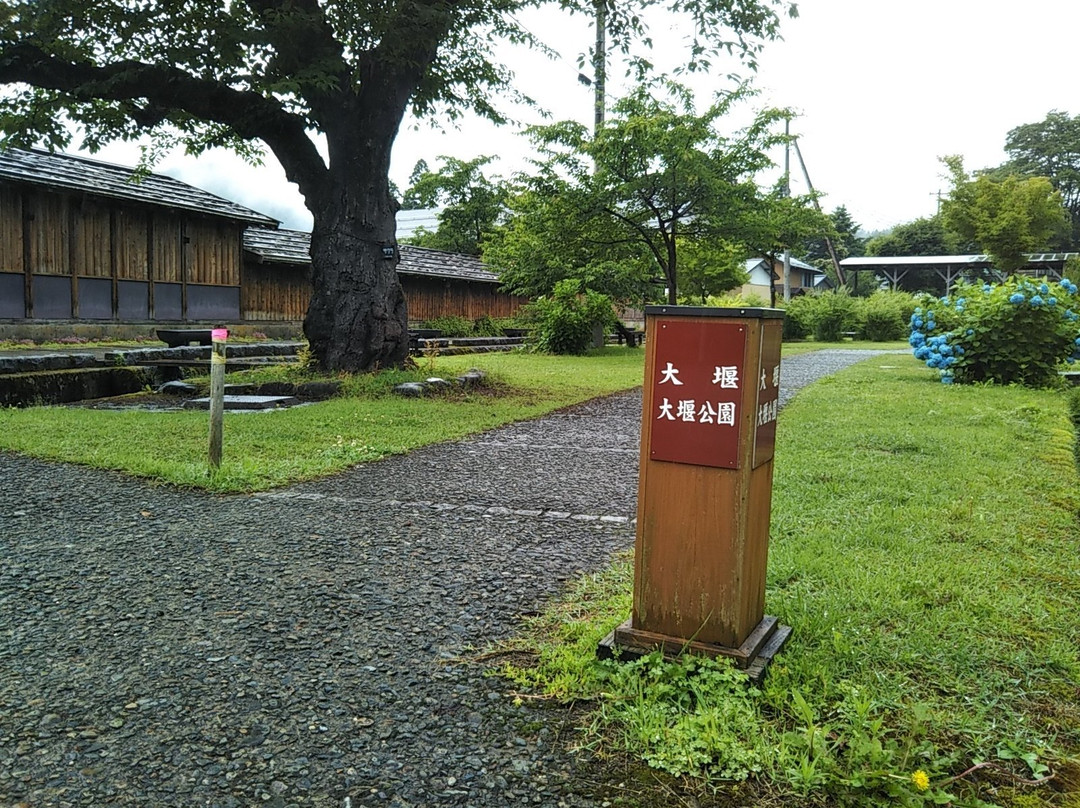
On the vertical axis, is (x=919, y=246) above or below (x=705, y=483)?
above

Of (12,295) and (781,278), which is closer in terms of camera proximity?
(12,295)

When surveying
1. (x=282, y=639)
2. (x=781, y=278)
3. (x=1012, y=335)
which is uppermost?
(x=781, y=278)

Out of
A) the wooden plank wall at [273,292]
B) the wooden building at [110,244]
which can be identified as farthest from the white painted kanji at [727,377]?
the wooden plank wall at [273,292]

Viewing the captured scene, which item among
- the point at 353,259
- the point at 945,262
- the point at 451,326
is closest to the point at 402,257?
the point at 451,326

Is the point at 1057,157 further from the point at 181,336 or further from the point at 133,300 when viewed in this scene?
the point at 181,336

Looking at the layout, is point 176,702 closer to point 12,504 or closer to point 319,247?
point 12,504

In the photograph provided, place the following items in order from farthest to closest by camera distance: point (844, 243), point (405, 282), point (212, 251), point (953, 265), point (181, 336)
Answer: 1. point (844, 243)
2. point (953, 265)
3. point (405, 282)
4. point (212, 251)
5. point (181, 336)

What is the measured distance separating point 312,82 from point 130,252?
11.7m

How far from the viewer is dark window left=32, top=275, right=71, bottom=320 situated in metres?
17.5

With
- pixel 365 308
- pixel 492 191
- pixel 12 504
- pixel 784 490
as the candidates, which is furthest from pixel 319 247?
pixel 492 191

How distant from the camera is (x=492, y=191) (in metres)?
38.8

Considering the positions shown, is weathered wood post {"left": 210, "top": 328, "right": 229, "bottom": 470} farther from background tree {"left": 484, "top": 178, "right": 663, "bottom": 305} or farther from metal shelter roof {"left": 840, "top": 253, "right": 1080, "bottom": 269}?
metal shelter roof {"left": 840, "top": 253, "right": 1080, "bottom": 269}

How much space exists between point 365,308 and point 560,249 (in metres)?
11.4

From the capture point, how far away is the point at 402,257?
92.7 feet
